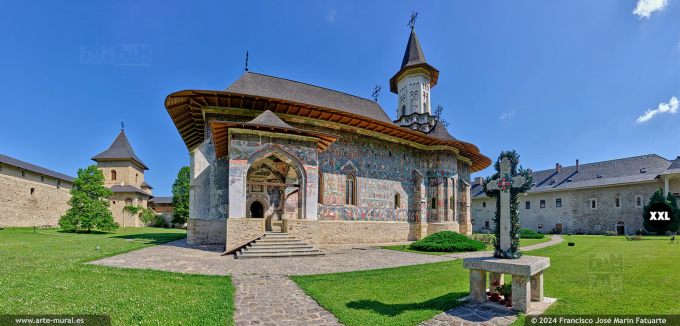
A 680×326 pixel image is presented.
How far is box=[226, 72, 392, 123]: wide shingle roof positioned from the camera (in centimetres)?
1723

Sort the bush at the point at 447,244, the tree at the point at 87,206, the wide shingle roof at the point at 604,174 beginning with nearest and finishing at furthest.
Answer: the bush at the point at 447,244
the tree at the point at 87,206
the wide shingle roof at the point at 604,174

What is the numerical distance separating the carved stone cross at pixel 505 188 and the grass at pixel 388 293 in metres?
1.42

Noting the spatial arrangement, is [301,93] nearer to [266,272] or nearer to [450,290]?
[266,272]

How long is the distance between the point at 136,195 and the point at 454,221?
3647cm

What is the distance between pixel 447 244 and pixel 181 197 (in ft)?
110

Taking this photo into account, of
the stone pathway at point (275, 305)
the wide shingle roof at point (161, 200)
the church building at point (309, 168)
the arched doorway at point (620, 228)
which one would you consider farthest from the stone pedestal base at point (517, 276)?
the wide shingle roof at point (161, 200)

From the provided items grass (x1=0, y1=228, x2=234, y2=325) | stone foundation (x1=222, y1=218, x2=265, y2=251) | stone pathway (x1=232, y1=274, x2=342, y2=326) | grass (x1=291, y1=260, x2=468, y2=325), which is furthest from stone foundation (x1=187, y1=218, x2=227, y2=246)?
grass (x1=291, y1=260, x2=468, y2=325)

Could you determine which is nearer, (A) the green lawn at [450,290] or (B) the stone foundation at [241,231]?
(A) the green lawn at [450,290]

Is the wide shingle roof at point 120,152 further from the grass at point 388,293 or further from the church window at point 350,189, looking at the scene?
the grass at point 388,293

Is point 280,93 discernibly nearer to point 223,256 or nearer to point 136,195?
point 223,256

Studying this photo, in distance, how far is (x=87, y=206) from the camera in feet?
78.1

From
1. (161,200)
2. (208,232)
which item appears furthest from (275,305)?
(161,200)

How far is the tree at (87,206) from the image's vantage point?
2366cm

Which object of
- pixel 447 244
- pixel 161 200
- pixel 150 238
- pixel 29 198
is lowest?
pixel 150 238
